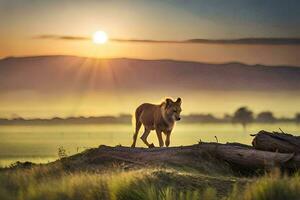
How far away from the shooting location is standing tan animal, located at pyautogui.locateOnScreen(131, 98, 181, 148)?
91.3ft

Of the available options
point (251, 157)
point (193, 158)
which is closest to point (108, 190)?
point (193, 158)

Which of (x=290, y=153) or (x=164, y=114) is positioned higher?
(x=164, y=114)

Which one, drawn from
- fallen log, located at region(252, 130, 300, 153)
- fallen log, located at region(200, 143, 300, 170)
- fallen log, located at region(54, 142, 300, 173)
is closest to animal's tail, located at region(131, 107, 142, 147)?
fallen log, located at region(54, 142, 300, 173)

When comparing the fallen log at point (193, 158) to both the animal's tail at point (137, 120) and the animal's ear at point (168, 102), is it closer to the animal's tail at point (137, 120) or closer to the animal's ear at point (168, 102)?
the animal's ear at point (168, 102)

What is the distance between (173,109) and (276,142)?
555 cm

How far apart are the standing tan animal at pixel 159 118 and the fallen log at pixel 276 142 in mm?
4493

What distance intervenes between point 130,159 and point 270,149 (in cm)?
509

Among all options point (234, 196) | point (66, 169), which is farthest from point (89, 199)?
point (66, 169)

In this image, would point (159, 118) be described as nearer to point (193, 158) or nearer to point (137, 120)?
point (137, 120)

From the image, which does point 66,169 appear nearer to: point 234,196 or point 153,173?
point 153,173

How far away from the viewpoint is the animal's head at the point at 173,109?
2775 cm

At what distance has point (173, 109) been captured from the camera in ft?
91.1

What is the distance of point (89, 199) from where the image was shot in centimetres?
1401

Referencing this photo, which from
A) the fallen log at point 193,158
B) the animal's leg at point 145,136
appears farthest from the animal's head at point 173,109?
the fallen log at point 193,158
